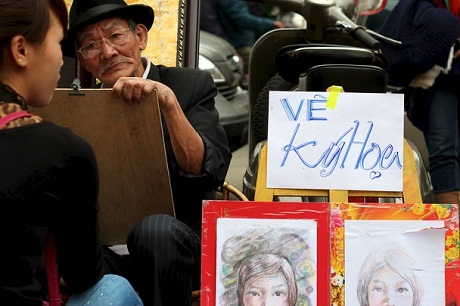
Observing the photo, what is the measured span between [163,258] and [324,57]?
1.53m

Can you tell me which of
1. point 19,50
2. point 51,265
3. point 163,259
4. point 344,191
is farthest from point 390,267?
point 19,50

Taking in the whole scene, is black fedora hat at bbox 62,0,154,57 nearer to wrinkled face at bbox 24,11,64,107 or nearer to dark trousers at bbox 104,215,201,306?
dark trousers at bbox 104,215,201,306

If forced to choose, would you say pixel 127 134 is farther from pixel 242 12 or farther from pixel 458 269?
pixel 242 12

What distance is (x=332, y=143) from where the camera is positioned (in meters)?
3.35

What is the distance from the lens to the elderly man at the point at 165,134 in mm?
3289

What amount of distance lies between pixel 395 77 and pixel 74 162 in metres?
3.25

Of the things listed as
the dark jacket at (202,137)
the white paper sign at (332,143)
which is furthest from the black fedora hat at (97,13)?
the white paper sign at (332,143)

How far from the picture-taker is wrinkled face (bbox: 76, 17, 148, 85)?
3656 mm

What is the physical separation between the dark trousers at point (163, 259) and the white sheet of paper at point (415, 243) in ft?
1.69

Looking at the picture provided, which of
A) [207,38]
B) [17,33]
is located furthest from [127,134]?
[207,38]

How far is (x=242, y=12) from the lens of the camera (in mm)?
9945

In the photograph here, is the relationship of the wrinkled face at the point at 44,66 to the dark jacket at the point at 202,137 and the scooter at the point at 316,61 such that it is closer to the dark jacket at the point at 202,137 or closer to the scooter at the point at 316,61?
the dark jacket at the point at 202,137

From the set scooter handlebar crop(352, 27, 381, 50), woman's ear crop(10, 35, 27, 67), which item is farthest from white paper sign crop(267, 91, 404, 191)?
scooter handlebar crop(352, 27, 381, 50)

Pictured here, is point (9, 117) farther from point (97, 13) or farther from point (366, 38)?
point (366, 38)
